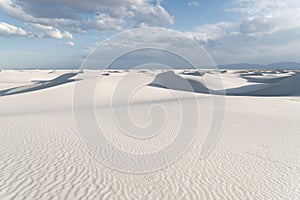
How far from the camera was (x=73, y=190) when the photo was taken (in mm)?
6098

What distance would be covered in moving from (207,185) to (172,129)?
618 centimetres

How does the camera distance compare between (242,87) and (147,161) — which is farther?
(242,87)

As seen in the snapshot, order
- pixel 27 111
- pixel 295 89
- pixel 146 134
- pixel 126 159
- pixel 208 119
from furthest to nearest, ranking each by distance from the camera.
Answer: pixel 295 89
pixel 27 111
pixel 208 119
pixel 146 134
pixel 126 159

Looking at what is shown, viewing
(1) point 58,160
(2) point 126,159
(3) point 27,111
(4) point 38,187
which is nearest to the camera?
(4) point 38,187

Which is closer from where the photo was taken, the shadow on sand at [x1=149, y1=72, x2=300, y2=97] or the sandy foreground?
the sandy foreground

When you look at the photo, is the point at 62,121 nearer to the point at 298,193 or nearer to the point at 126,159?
the point at 126,159

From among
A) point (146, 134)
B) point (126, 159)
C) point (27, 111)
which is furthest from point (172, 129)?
point (27, 111)

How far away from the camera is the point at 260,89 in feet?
149

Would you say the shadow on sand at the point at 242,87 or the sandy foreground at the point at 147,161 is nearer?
the sandy foreground at the point at 147,161

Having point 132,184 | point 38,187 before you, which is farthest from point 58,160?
point 132,184

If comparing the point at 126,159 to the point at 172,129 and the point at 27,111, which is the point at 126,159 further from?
the point at 27,111

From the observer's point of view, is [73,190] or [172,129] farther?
[172,129]

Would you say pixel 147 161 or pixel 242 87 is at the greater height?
pixel 147 161

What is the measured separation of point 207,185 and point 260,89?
144ft
